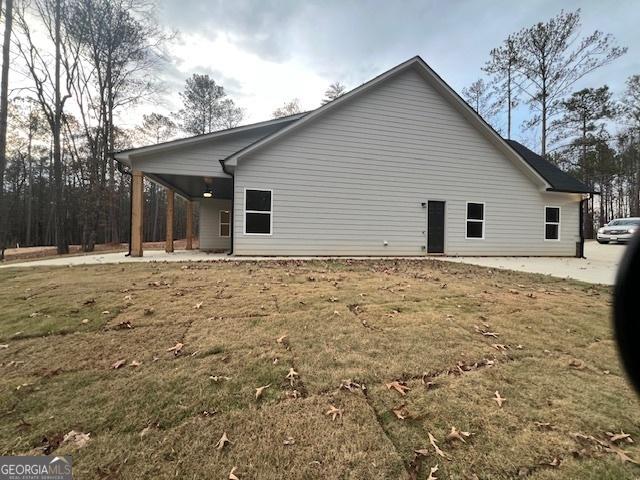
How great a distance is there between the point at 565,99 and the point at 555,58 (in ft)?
12.5

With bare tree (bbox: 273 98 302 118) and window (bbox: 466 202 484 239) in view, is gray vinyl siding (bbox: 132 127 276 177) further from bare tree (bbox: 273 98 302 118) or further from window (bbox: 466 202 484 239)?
bare tree (bbox: 273 98 302 118)

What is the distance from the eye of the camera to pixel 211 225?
15969 millimetres

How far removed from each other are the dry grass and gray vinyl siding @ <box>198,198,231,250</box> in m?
10.8

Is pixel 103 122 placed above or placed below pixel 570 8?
below

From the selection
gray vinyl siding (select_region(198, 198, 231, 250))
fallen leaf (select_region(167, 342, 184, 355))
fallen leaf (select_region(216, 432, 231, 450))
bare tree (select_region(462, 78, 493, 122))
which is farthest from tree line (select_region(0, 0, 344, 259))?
bare tree (select_region(462, 78, 493, 122))

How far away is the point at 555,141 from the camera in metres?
23.9

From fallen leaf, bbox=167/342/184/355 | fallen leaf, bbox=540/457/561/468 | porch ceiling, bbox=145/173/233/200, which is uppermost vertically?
porch ceiling, bbox=145/173/233/200

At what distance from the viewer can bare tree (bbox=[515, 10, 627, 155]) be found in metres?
18.4

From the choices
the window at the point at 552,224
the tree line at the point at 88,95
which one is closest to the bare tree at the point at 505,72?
the window at the point at 552,224

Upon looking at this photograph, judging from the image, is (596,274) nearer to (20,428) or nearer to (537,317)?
(537,317)

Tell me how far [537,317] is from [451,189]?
8723 millimetres

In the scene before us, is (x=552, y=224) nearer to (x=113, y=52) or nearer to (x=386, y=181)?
(x=386, y=181)

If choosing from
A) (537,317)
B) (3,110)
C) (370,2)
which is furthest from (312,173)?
(3,110)

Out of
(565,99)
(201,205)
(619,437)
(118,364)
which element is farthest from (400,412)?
(565,99)
